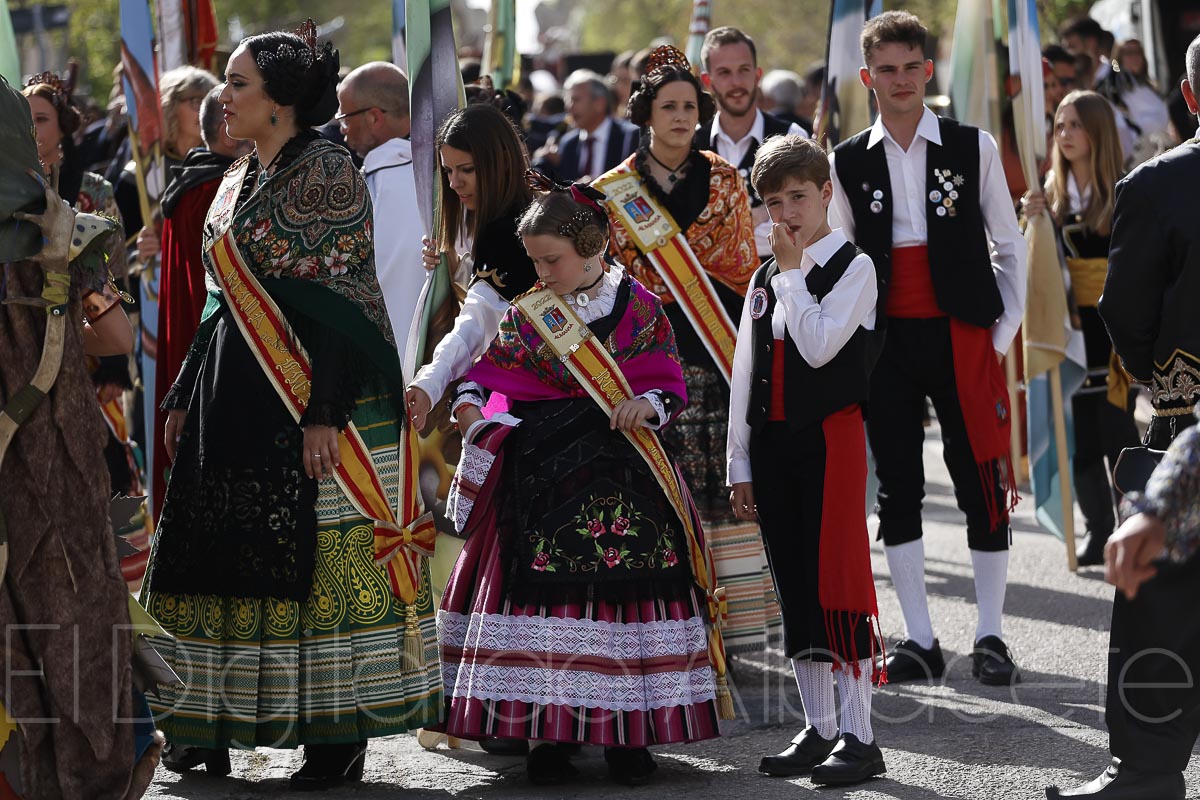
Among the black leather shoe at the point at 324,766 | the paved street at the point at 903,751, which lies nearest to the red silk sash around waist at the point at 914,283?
the paved street at the point at 903,751

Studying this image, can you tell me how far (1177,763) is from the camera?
4.20 meters

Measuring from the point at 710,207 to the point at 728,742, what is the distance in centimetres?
183

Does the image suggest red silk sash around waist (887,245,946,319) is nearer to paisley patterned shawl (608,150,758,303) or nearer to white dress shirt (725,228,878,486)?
paisley patterned shawl (608,150,758,303)

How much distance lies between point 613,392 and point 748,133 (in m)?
2.71

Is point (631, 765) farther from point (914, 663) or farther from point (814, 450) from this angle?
point (914, 663)

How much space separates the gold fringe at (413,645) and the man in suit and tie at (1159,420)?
1.66m

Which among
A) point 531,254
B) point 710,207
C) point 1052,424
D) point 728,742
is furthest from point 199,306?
point 1052,424

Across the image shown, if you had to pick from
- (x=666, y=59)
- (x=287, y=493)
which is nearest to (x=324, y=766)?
(x=287, y=493)

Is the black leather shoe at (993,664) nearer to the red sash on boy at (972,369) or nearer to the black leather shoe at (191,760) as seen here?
the red sash on boy at (972,369)

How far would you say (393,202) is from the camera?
21.6 ft

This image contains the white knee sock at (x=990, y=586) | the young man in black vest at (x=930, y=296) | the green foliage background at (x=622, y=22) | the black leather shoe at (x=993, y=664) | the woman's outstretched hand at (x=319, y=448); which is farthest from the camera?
the green foliage background at (x=622, y=22)

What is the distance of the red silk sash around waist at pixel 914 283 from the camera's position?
20.4ft

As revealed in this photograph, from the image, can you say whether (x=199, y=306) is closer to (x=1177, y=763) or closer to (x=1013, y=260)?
(x=1013, y=260)

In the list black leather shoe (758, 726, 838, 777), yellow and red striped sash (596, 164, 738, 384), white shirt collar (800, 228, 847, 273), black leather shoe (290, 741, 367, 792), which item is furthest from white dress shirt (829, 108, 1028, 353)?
black leather shoe (290, 741, 367, 792)
